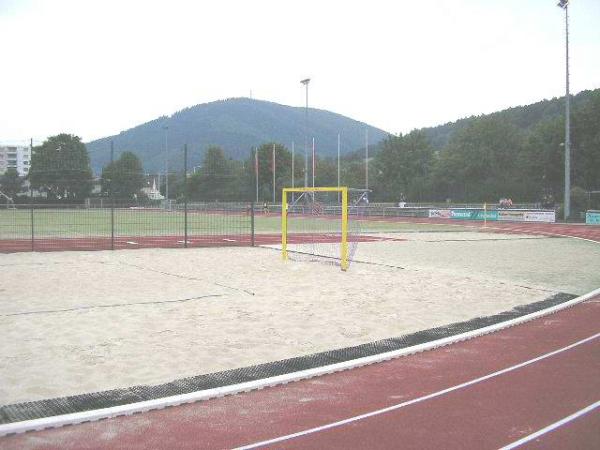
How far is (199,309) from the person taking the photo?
30.8 feet

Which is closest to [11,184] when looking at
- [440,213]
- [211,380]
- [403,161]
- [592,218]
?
[440,213]

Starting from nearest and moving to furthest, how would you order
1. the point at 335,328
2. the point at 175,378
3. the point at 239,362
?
the point at 175,378
the point at 239,362
the point at 335,328

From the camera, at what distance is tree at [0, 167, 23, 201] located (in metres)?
38.2

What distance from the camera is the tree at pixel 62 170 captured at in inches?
1713

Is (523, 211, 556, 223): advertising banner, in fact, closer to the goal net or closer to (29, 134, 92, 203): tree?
the goal net

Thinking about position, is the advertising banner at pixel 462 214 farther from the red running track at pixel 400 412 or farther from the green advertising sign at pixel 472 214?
the red running track at pixel 400 412

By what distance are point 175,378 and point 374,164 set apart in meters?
89.2

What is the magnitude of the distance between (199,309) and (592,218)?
36.4 meters

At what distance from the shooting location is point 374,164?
307ft

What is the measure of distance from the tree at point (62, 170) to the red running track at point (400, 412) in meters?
23.8

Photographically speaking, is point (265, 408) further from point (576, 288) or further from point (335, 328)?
point (576, 288)

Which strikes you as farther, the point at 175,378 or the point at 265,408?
the point at 175,378

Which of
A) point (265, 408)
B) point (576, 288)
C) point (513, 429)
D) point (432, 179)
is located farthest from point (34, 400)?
point (432, 179)

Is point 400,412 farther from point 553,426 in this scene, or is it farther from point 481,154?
point 481,154
